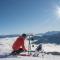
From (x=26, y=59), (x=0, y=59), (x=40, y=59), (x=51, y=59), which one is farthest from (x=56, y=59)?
(x=0, y=59)

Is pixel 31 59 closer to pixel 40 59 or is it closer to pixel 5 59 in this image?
pixel 40 59

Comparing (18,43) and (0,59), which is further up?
(18,43)

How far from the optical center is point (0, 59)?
9898 mm

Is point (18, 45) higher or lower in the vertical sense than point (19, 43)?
lower

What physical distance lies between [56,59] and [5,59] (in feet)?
10.0

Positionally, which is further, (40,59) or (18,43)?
(18,43)

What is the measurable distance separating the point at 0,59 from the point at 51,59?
303cm

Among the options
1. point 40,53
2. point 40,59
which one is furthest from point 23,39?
Result: point 40,59

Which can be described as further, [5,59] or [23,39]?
[23,39]

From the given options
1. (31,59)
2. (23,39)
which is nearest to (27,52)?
(23,39)

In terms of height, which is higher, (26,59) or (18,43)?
(18,43)

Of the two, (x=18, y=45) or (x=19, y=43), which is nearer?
(x=19, y=43)

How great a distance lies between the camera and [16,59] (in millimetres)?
9938

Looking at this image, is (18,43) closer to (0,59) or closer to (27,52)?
(27,52)
